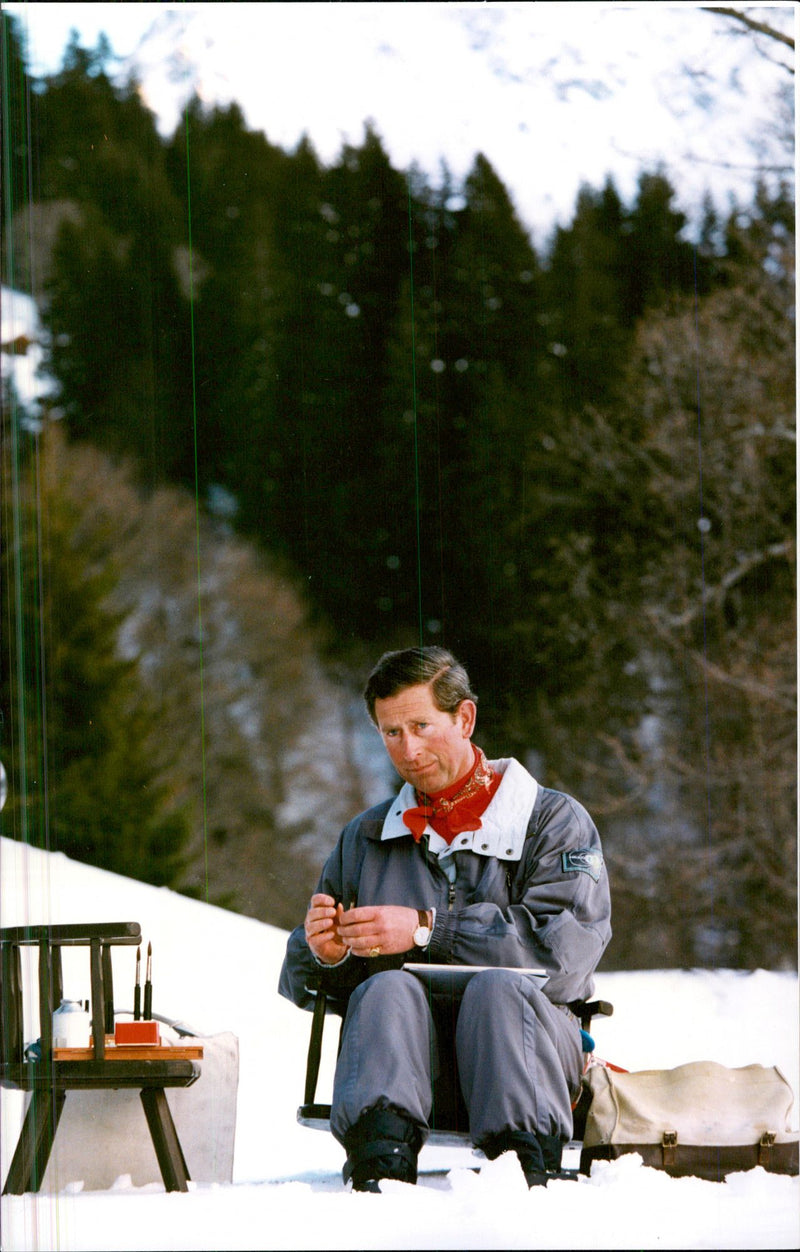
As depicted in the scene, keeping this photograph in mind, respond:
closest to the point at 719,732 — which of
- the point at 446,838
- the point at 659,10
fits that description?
the point at 659,10

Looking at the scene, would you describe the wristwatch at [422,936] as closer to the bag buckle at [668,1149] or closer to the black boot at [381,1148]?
the black boot at [381,1148]

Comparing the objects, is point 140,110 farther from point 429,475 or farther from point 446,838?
point 446,838

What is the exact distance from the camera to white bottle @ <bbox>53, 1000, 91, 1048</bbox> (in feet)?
8.09

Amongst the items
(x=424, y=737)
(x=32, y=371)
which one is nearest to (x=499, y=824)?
(x=424, y=737)

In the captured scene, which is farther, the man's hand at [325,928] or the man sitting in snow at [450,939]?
the man's hand at [325,928]

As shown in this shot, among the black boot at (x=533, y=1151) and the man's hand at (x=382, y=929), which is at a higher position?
the man's hand at (x=382, y=929)

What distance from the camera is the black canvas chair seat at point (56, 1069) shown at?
2.37 m

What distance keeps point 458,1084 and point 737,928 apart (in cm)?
451

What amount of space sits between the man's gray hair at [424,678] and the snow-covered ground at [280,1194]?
1.98ft

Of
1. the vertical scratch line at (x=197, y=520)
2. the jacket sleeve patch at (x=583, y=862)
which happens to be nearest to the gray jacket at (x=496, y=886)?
the jacket sleeve patch at (x=583, y=862)

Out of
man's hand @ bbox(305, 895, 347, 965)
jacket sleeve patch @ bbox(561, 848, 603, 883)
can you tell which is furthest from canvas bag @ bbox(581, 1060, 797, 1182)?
man's hand @ bbox(305, 895, 347, 965)

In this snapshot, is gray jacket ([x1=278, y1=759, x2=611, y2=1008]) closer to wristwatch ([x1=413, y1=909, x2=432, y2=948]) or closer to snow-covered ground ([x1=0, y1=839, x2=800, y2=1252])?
wristwatch ([x1=413, y1=909, x2=432, y2=948])

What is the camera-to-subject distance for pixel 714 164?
6793 millimetres

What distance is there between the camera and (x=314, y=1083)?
2.56m
